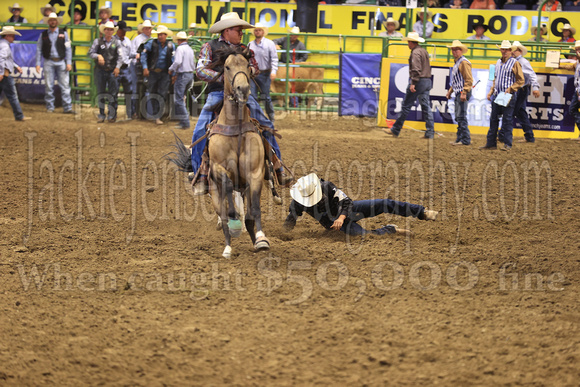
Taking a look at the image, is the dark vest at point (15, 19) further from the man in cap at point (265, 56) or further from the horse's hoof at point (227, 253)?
the horse's hoof at point (227, 253)

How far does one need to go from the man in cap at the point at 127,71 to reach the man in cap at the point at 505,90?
737 cm

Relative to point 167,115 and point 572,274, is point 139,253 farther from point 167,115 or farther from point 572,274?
point 167,115

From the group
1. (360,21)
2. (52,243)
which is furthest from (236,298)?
(360,21)

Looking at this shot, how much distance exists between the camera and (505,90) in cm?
1161

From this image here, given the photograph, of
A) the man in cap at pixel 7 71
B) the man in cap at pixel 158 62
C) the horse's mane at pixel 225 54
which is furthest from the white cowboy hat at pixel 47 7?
the horse's mane at pixel 225 54

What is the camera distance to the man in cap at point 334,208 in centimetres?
646

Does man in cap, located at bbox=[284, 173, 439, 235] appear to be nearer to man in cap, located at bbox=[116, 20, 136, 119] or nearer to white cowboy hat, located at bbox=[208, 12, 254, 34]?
white cowboy hat, located at bbox=[208, 12, 254, 34]

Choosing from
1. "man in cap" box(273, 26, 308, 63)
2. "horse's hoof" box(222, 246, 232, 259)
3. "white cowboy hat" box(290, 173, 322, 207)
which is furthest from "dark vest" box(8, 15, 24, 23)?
"horse's hoof" box(222, 246, 232, 259)

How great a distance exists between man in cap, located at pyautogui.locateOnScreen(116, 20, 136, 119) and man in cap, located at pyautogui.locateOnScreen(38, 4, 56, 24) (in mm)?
3018

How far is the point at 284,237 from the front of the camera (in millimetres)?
6949

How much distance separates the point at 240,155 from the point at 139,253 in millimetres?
1341

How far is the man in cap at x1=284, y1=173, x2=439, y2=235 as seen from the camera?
21.2ft
